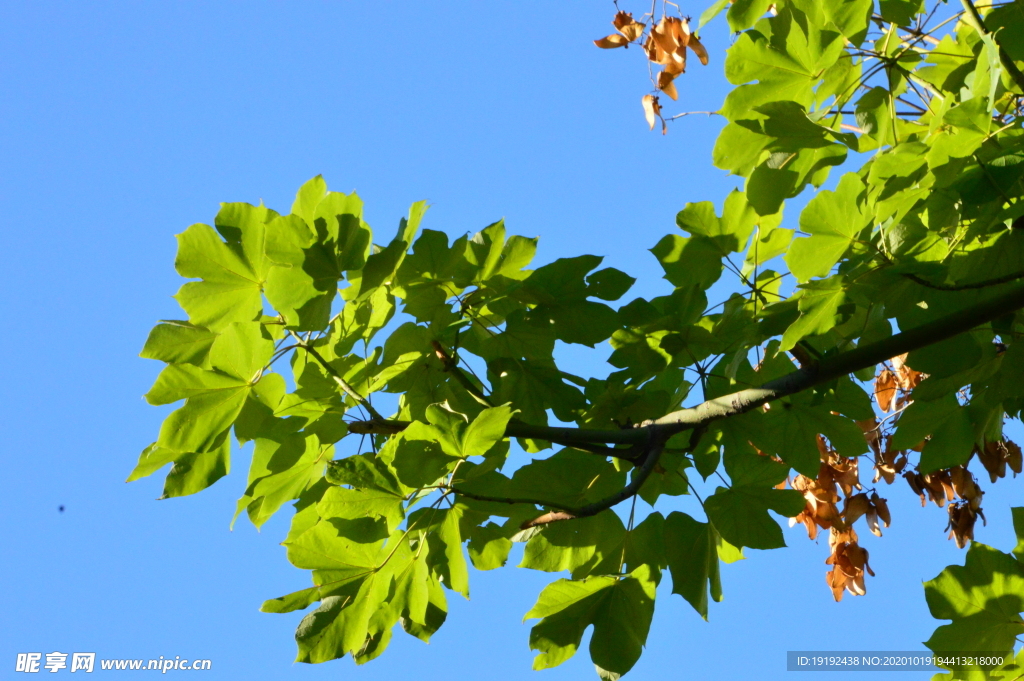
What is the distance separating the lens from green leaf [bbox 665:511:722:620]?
5.07 ft

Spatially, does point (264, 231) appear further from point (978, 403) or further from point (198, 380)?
point (978, 403)

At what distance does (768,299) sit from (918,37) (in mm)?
639

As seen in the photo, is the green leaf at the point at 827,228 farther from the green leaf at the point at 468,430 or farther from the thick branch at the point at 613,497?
the green leaf at the point at 468,430

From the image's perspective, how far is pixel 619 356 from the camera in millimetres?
1702

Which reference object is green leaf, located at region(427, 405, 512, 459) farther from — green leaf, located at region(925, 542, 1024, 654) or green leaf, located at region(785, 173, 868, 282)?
green leaf, located at region(925, 542, 1024, 654)

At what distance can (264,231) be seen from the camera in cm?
160

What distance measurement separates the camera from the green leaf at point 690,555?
5.07 feet

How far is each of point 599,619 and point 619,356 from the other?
0.56 metres

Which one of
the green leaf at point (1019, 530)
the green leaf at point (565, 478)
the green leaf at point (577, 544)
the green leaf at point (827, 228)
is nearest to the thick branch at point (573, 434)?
the green leaf at point (565, 478)

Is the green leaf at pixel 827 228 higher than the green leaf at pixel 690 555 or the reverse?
higher

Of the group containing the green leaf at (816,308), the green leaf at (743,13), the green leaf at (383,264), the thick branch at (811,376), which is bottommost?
the thick branch at (811,376)

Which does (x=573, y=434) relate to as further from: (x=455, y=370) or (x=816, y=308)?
(x=816, y=308)

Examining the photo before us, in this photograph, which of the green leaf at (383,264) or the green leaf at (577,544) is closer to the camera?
the green leaf at (383,264)

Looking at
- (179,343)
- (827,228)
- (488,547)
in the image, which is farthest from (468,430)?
(827,228)
